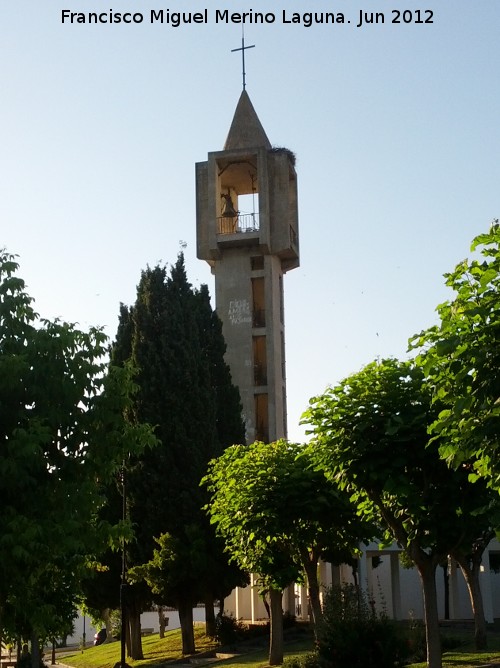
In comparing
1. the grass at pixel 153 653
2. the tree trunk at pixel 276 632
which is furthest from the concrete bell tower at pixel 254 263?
the tree trunk at pixel 276 632

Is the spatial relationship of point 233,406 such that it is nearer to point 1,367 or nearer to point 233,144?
point 233,144

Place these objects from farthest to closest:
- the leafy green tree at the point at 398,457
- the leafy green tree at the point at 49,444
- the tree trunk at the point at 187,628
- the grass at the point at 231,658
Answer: the tree trunk at the point at 187,628 → the grass at the point at 231,658 → the leafy green tree at the point at 398,457 → the leafy green tree at the point at 49,444

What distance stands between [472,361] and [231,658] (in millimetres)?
28270

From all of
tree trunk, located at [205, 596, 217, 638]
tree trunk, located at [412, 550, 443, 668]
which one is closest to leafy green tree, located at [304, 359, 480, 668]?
tree trunk, located at [412, 550, 443, 668]

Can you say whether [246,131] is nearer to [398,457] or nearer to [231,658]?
[231,658]

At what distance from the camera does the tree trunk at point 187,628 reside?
40109 mm

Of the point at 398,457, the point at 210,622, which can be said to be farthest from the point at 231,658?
the point at 398,457

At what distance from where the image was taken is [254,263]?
5534cm

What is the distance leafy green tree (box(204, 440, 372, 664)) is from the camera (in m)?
28.0

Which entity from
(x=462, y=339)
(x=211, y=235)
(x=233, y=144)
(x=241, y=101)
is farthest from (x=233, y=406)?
(x=462, y=339)

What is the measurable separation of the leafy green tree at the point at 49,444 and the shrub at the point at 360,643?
6.97m

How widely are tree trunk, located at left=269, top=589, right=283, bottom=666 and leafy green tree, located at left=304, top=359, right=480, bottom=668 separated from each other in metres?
12.0

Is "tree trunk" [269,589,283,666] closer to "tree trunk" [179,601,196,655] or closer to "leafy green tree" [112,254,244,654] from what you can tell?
"leafy green tree" [112,254,244,654]

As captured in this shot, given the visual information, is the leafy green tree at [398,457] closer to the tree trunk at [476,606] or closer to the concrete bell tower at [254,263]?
the tree trunk at [476,606]
